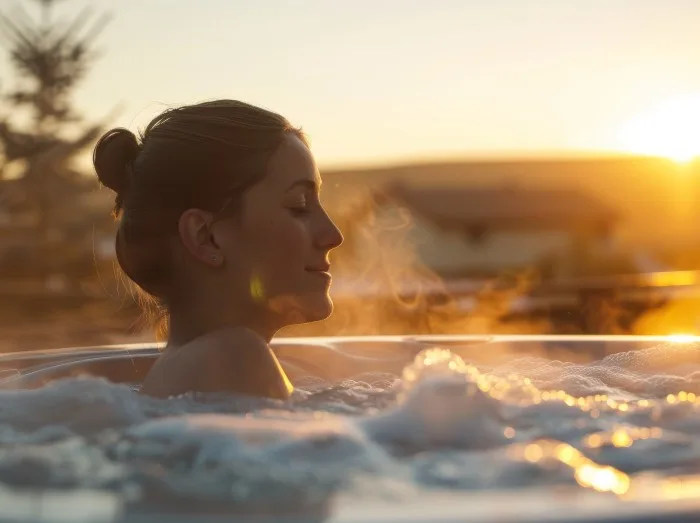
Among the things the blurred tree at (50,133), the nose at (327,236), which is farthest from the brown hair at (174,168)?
the blurred tree at (50,133)

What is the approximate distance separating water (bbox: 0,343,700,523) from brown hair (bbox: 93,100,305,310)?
34cm

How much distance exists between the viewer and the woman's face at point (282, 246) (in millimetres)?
2137

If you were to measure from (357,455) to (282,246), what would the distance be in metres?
0.88

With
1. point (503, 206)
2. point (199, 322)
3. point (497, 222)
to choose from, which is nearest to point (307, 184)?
point (199, 322)

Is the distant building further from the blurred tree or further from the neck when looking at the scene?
the neck

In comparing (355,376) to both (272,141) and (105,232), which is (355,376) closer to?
(272,141)

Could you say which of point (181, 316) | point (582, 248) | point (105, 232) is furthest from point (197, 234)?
point (582, 248)

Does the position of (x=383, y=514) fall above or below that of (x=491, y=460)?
below

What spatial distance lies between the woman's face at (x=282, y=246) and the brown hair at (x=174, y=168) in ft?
0.15

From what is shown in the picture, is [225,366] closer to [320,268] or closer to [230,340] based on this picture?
[230,340]

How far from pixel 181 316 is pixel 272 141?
1.57 ft

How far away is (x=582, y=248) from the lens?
16.7 m

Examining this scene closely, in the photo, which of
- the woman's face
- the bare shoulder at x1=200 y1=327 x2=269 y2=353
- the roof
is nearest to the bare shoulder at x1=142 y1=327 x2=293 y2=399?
the bare shoulder at x1=200 y1=327 x2=269 y2=353

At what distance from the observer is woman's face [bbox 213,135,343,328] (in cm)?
214
